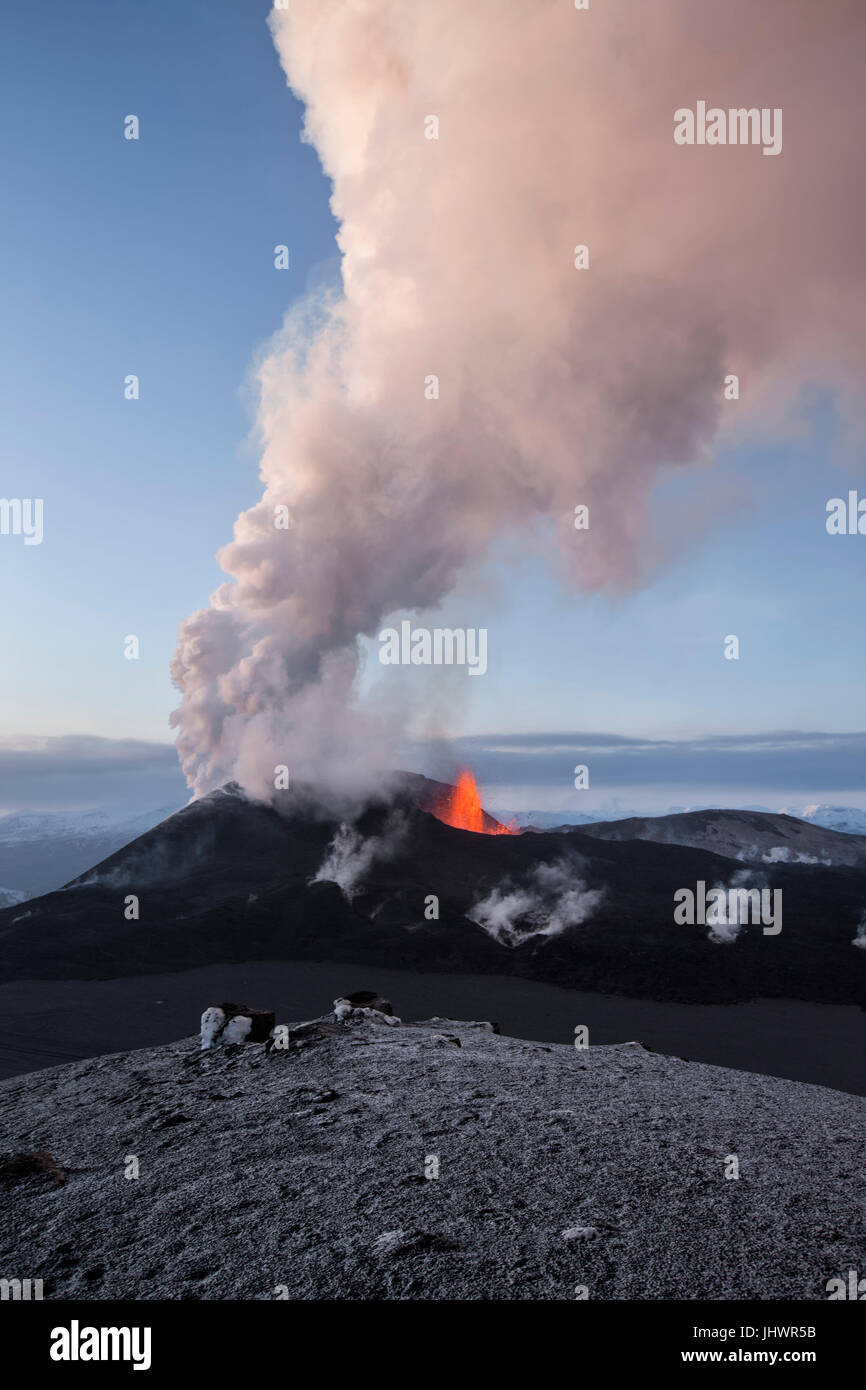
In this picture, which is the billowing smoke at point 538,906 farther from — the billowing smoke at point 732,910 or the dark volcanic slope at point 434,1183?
the dark volcanic slope at point 434,1183

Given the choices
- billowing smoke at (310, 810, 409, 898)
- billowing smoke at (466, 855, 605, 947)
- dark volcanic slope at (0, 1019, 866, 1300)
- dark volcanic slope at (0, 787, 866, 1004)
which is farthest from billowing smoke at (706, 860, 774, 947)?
dark volcanic slope at (0, 1019, 866, 1300)

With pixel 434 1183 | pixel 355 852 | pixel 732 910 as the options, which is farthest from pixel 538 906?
pixel 434 1183

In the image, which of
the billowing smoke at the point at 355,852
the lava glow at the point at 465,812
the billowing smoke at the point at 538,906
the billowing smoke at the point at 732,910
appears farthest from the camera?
the lava glow at the point at 465,812

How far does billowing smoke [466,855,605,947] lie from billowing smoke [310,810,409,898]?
31.5 ft

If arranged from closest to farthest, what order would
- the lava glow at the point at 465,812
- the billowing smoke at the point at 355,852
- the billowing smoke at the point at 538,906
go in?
the billowing smoke at the point at 538,906
the billowing smoke at the point at 355,852
the lava glow at the point at 465,812

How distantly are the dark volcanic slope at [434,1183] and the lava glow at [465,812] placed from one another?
68.5 meters

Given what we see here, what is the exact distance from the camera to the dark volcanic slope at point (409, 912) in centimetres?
3609

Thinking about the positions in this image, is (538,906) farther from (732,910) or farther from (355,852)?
(355,852)

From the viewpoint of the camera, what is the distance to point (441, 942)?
134 feet

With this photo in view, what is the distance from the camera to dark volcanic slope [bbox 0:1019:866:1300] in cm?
748

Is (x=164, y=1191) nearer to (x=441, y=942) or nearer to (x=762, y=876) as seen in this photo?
(x=441, y=942)

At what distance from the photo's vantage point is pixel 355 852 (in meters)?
57.1

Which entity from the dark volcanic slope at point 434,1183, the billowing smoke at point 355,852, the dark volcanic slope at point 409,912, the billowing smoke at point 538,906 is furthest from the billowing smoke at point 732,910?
the dark volcanic slope at point 434,1183

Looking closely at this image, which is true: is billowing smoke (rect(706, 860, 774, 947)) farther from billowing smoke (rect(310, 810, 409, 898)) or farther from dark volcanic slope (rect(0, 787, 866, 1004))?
billowing smoke (rect(310, 810, 409, 898))
